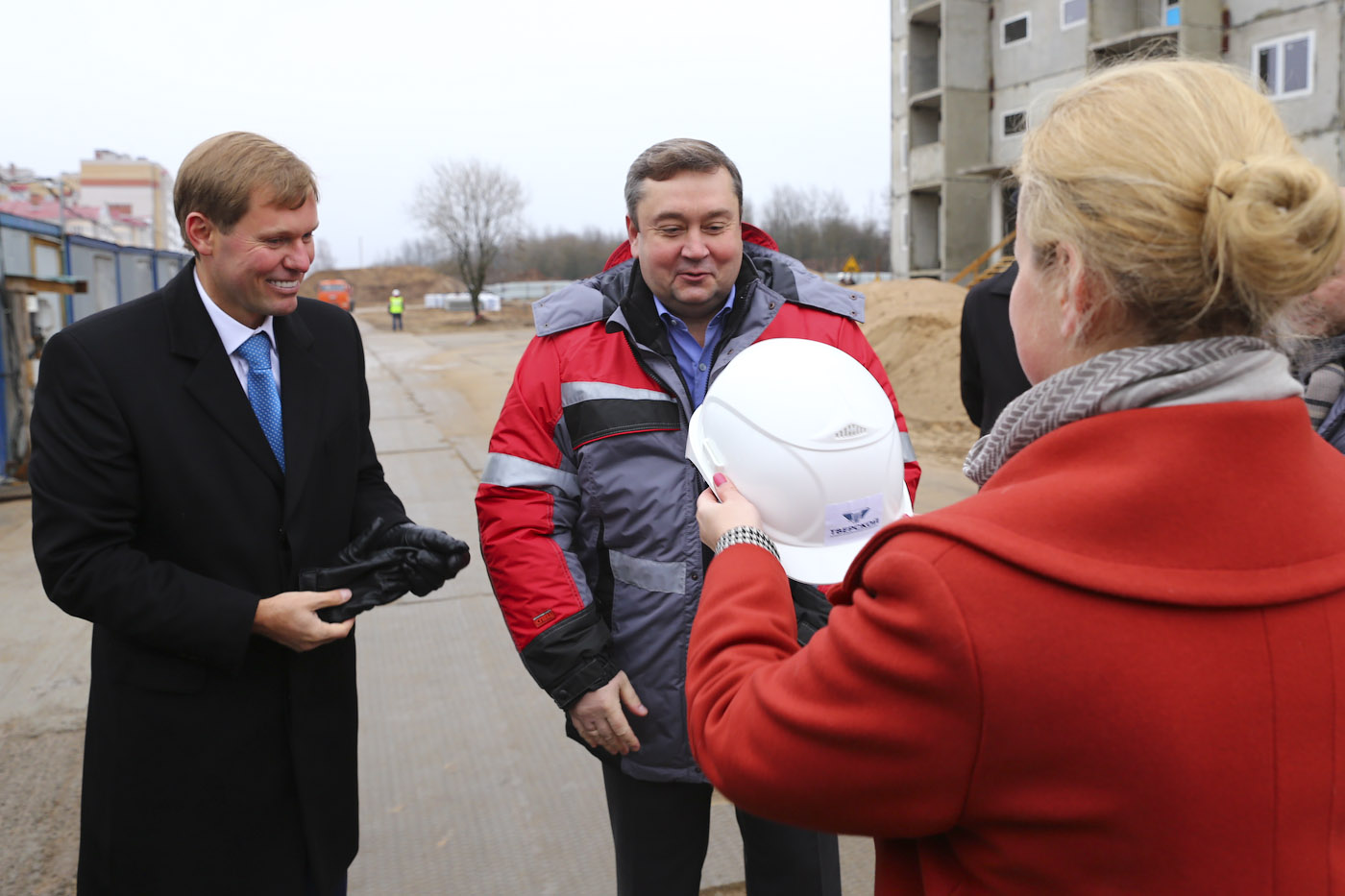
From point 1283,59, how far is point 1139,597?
26.1 m

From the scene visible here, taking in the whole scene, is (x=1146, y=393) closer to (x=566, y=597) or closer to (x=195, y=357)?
(x=566, y=597)

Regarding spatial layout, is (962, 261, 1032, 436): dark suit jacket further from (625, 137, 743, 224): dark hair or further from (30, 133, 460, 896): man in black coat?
(30, 133, 460, 896): man in black coat

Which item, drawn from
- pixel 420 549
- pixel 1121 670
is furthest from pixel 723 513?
pixel 420 549

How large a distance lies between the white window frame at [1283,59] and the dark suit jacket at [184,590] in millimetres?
23593

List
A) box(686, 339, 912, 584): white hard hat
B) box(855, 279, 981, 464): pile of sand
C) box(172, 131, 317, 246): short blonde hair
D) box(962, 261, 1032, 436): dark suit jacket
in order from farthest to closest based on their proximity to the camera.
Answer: box(855, 279, 981, 464): pile of sand → box(962, 261, 1032, 436): dark suit jacket → box(172, 131, 317, 246): short blonde hair → box(686, 339, 912, 584): white hard hat

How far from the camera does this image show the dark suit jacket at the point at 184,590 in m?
2.03

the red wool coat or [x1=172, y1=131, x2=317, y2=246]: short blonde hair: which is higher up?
[x1=172, y1=131, x2=317, y2=246]: short blonde hair

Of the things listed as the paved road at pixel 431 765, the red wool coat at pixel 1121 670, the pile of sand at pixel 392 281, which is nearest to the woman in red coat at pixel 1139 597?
the red wool coat at pixel 1121 670

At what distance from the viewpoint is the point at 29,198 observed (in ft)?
59.2

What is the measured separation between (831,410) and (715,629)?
2.05ft

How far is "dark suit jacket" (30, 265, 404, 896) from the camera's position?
203cm

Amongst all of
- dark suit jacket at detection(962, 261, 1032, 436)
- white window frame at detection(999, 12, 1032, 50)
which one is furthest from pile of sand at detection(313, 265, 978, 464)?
white window frame at detection(999, 12, 1032, 50)

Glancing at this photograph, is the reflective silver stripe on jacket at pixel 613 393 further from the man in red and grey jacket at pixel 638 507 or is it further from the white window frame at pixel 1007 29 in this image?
the white window frame at pixel 1007 29

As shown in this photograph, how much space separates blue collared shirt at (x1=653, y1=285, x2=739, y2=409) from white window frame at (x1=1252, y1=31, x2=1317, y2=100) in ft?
74.2
